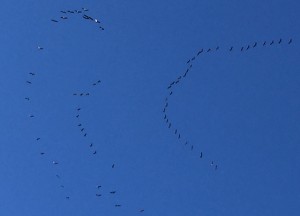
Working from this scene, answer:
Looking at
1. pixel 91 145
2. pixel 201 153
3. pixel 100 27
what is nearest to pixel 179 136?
pixel 201 153

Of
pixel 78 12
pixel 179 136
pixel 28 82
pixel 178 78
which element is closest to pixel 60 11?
pixel 78 12

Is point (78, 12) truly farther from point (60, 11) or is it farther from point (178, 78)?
point (178, 78)

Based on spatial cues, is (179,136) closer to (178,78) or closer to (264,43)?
(178,78)

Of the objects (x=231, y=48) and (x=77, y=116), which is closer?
(x=231, y=48)

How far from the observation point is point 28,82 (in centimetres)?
4928

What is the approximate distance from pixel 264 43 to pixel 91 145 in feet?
50.1

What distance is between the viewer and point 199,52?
47.1 meters

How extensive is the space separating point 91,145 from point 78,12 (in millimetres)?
10291

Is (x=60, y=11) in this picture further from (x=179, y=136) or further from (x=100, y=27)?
(x=179, y=136)

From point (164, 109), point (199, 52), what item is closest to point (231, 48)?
point (199, 52)

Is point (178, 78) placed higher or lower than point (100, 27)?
lower

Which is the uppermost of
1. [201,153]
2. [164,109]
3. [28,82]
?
[28,82]

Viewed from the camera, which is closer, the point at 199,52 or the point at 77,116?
the point at 199,52

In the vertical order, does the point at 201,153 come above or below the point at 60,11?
below
